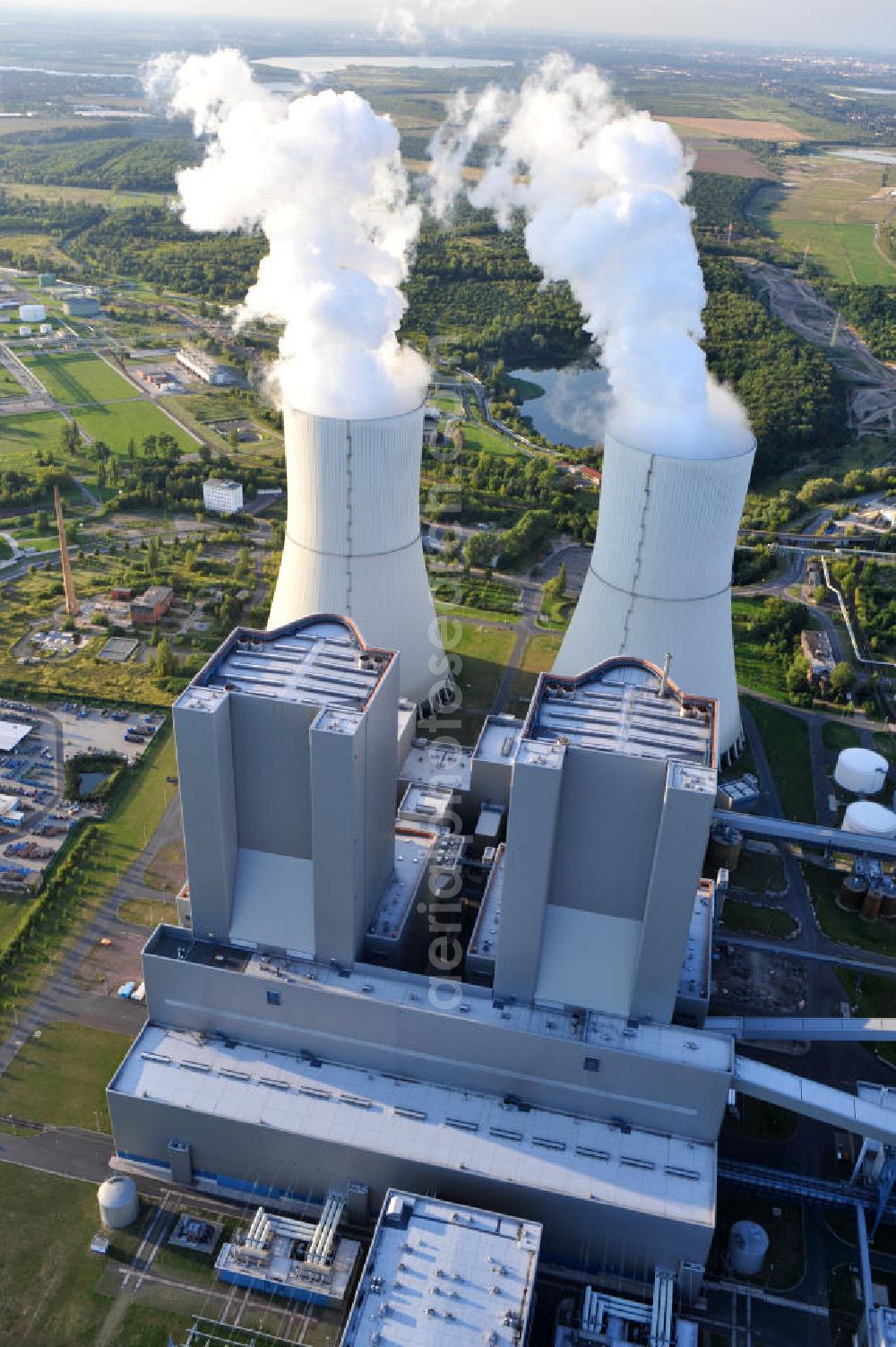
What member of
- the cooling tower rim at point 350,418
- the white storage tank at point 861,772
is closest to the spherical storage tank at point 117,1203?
the cooling tower rim at point 350,418

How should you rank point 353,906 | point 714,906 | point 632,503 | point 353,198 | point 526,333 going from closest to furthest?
point 353,906
point 714,906
point 632,503
point 353,198
point 526,333

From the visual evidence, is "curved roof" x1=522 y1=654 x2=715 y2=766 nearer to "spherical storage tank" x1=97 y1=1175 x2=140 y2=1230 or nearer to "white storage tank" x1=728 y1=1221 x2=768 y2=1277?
"white storage tank" x1=728 y1=1221 x2=768 y2=1277

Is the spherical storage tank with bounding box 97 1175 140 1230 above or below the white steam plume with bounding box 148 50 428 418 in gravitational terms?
below

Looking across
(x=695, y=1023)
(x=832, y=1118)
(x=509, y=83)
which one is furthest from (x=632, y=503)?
(x=509, y=83)

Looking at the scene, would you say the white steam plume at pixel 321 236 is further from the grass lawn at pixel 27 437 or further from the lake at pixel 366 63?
the lake at pixel 366 63

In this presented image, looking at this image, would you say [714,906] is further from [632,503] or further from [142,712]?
[142,712]

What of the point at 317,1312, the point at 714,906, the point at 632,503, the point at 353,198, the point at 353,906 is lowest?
the point at 317,1312

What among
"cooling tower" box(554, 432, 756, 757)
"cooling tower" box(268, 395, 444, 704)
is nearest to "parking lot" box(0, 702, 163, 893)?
"cooling tower" box(268, 395, 444, 704)
